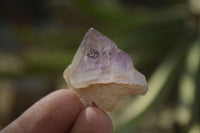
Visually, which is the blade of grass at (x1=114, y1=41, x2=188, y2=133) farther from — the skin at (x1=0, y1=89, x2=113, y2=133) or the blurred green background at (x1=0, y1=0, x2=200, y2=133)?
the skin at (x1=0, y1=89, x2=113, y2=133)

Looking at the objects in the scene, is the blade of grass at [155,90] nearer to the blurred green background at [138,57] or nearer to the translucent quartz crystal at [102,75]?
the blurred green background at [138,57]

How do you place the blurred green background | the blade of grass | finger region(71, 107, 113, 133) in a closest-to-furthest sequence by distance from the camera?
1. finger region(71, 107, 113, 133)
2. the blade of grass
3. the blurred green background

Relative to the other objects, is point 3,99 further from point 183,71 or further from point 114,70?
point 114,70

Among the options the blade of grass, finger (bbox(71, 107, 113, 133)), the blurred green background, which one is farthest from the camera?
the blurred green background

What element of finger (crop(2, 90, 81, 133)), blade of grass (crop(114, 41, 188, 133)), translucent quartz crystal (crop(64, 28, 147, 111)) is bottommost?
blade of grass (crop(114, 41, 188, 133))

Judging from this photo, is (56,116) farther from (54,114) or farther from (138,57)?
(138,57)

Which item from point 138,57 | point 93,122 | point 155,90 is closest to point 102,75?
point 93,122

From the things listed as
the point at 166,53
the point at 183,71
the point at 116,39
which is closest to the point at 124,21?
the point at 116,39

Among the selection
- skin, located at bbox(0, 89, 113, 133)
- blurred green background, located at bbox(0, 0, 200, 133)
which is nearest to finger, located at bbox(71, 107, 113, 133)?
skin, located at bbox(0, 89, 113, 133)
